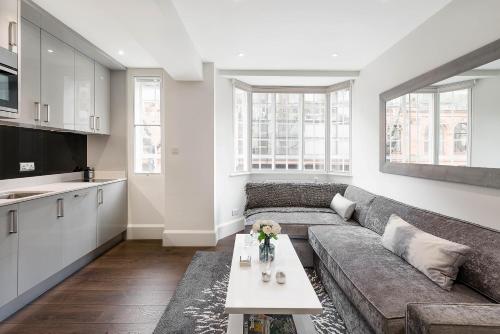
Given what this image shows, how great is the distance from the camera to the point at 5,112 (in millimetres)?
2193

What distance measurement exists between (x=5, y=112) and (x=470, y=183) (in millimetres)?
3638

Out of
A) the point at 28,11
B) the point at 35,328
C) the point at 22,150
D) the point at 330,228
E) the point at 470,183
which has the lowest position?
the point at 35,328

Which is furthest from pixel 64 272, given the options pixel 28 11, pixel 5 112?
pixel 28 11

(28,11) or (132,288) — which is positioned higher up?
(28,11)

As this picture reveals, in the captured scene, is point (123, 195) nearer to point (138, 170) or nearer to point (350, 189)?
point (138, 170)

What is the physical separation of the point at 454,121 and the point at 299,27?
5.51 ft

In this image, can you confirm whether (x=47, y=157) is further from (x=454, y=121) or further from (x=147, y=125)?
(x=454, y=121)

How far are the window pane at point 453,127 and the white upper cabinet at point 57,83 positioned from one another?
3.76m

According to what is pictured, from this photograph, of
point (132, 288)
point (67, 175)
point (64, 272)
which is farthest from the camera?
point (67, 175)

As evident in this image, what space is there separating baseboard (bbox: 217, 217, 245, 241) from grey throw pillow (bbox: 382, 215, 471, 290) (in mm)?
→ 2542

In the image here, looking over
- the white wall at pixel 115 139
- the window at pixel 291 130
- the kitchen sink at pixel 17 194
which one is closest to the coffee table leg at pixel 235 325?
the kitchen sink at pixel 17 194

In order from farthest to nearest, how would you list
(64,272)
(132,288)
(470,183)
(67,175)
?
(67,175), (64,272), (132,288), (470,183)

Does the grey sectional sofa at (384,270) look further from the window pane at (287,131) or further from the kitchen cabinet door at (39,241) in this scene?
the kitchen cabinet door at (39,241)

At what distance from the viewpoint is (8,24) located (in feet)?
7.14
